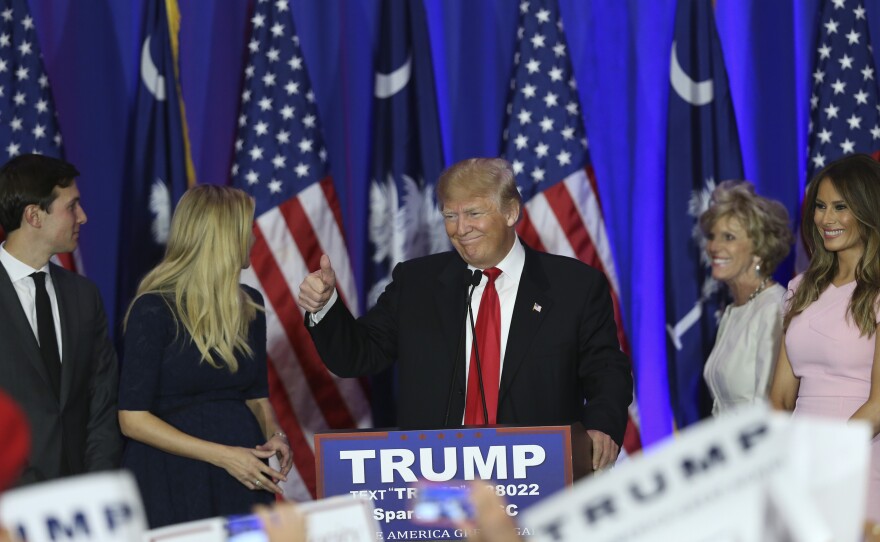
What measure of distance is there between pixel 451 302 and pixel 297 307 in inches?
77.6

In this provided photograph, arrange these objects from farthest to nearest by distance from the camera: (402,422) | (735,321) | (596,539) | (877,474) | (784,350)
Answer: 1. (735,321)
2. (784,350)
3. (877,474)
4. (402,422)
5. (596,539)

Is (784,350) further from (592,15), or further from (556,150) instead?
(592,15)

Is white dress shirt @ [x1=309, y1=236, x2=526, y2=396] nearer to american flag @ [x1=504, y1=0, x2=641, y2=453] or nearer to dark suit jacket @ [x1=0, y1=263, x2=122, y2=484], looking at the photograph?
dark suit jacket @ [x1=0, y1=263, x2=122, y2=484]

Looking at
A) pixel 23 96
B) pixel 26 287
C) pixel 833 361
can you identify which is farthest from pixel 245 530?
pixel 23 96

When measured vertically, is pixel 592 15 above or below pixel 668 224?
above

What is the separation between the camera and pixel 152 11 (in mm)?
5230

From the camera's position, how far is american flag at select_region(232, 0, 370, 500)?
17.0 feet

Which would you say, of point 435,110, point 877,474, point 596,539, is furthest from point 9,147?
point 596,539

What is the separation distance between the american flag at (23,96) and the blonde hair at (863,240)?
11.0 feet

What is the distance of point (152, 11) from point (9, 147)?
36.2 inches

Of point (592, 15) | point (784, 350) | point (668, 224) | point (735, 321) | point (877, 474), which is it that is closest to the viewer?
point (877, 474)

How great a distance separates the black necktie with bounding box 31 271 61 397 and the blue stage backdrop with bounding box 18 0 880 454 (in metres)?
1.70

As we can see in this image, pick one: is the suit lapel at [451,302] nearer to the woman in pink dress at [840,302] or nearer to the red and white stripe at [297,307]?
the woman in pink dress at [840,302]

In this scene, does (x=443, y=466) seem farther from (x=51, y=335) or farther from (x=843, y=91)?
(x=843, y=91)
